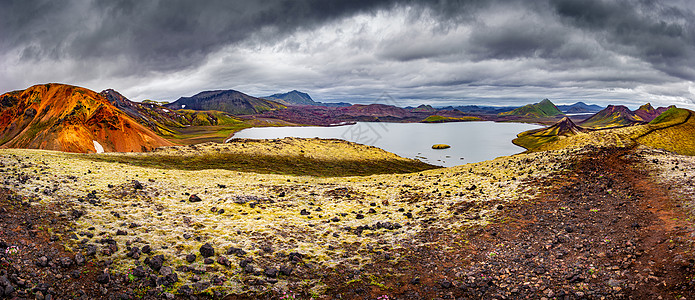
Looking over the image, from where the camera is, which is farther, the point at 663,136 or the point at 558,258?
the point at 663,136

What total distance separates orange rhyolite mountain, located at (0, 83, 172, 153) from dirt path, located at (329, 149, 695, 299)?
348 feet

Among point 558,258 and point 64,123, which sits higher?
point 64,123

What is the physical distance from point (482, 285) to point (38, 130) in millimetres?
132842

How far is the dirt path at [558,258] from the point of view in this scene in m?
9.76

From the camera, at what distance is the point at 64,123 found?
92812 millimetres

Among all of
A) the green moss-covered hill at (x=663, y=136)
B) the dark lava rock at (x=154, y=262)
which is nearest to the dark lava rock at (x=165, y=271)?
the dark lava rock at (x=154, y=262)

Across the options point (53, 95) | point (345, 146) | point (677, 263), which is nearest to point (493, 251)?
point (677, 263)

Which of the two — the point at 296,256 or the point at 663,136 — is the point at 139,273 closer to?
the point at 296,256

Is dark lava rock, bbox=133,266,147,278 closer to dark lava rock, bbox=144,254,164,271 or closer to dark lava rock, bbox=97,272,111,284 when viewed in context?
dark lava rock, bbox=144,254,164,271

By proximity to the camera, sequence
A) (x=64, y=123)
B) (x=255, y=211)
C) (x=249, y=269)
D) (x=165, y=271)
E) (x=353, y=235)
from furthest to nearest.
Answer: (x=64, y=123)
(x=255, y=211)
(x=353, y=235)
(x=249, y=269)
(x=165, y=271)

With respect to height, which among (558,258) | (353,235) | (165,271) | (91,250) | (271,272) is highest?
(91,250)

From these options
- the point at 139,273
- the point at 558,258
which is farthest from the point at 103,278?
the point at 558,258

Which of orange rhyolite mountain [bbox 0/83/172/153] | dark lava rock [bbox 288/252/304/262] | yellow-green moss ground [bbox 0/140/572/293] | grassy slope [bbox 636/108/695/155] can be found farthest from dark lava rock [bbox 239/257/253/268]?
grassy slope [bbox 636/108/695/155]

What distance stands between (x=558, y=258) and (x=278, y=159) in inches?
2467
